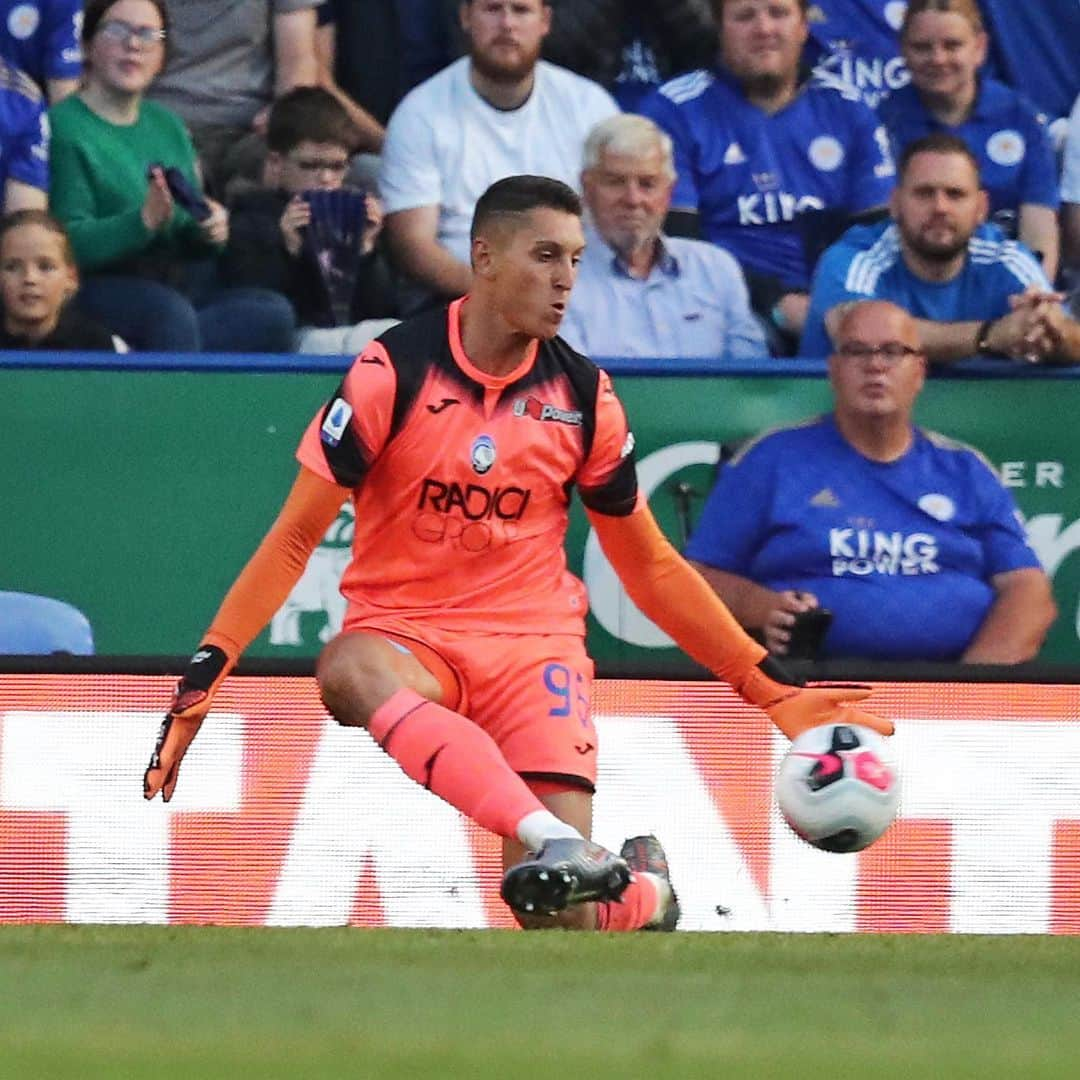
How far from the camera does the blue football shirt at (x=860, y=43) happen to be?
366 inches

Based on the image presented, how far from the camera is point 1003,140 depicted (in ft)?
29.0

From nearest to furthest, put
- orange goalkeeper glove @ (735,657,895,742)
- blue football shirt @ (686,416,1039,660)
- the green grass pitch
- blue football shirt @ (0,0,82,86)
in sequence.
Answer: the green grass pitch < orange goalkeeper glove @ (735,657,895,742) < blue football shirt @ (686,416,1039,660) < blue football shirt @ (0,0,82,86)

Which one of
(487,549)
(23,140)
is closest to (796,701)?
(487,549)

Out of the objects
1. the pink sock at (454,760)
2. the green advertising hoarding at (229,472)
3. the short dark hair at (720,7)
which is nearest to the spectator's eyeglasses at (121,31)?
the green advertising hoarding at (229,472)

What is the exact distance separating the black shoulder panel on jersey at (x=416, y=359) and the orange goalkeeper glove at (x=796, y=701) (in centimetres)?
94

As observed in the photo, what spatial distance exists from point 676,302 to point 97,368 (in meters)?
1.86

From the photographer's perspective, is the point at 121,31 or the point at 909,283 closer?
the point at 909,283

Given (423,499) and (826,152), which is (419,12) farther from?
(423,499)

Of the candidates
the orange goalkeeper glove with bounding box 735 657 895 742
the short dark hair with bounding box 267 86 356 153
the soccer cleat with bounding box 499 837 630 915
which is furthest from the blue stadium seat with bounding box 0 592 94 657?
the soccer cleat with bounding box 499 837 630 915

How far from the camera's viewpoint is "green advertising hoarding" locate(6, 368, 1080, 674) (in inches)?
303

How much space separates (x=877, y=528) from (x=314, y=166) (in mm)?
2292

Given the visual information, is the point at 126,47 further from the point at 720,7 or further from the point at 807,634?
the point at 807,634

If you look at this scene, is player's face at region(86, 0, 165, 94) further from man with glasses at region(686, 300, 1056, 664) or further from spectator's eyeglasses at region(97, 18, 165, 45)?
man with glasses at region(686, 300, 1056, 664)

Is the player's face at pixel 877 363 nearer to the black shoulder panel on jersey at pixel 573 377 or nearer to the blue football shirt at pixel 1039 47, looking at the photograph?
the black shoulder panel on jersey at pixel 573 377
